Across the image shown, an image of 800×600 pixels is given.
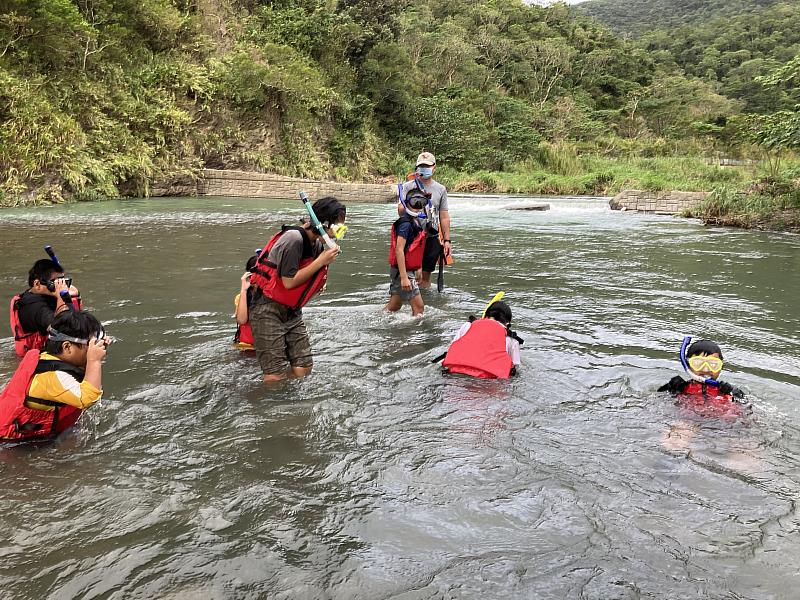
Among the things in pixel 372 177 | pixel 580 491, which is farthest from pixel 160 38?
pixel 580 491

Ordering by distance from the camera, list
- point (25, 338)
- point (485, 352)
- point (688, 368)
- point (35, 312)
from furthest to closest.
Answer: point (485, 352), point (25, 338), point (35, 312), point (688, 368)

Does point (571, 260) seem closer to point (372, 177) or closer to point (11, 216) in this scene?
point (11, 216)

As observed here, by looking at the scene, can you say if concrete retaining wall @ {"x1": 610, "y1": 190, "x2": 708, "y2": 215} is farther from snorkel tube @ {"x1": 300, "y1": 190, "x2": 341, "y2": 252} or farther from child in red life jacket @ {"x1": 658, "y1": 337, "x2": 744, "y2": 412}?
snorkel tube @ {"x1": 300, "y1": 190, "x2": 341, "y2": 252}

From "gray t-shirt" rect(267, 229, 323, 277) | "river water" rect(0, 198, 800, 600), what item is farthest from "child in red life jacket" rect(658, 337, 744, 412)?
"gray t-shirt" rect(267, 229, 323, 277)

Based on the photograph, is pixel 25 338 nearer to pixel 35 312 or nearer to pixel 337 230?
pixel 35 312

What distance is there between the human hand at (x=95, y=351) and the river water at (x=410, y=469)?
0.58m

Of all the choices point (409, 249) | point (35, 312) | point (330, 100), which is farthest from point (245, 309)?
point (330, 100)

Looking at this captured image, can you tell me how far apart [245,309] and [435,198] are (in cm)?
325

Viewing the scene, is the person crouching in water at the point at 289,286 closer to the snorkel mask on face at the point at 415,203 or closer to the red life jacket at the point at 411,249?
the red life jacket at the point at 411,249

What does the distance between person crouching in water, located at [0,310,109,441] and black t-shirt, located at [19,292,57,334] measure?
137 cm

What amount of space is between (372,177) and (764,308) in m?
30.9

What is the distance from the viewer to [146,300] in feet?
24.7

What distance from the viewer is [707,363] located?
14.3 feet

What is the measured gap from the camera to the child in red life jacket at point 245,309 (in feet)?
15.6
